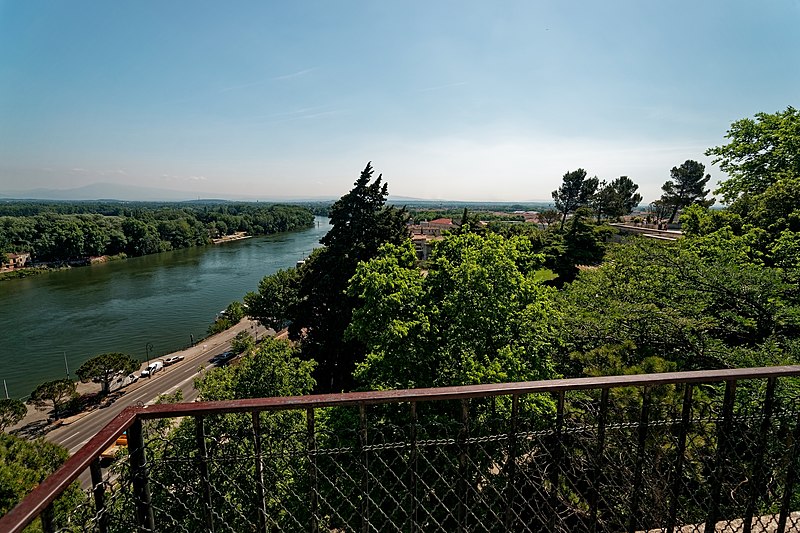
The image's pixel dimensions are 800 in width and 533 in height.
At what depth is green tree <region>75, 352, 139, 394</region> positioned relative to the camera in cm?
1653

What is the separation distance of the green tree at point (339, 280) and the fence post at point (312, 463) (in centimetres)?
1088

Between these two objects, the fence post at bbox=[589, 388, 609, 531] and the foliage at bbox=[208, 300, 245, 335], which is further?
the foliage at bbox=[208, 300, 245, 335]

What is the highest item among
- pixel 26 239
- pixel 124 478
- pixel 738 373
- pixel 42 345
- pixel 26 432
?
pixel 738 373

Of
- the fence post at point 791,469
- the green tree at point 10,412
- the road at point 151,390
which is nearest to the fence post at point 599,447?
the fence post at point 791,469

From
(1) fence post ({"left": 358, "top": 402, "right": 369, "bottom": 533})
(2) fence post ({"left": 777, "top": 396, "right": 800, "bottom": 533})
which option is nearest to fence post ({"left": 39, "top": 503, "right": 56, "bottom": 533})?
(1) fence post ({"left": 358, "top": 402, "right": 369, "bottom": 533})

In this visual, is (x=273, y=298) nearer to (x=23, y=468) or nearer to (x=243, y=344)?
(x=243, y=344)

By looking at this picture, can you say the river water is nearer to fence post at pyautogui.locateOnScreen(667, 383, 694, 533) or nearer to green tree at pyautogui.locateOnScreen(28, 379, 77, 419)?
green tree at pyautogui.locateOnScreen(28, 379, 77, 419)

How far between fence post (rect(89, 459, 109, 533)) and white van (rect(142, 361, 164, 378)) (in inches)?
877

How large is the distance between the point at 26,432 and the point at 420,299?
18.7 metres

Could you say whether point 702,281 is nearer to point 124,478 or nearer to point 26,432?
point 124,478

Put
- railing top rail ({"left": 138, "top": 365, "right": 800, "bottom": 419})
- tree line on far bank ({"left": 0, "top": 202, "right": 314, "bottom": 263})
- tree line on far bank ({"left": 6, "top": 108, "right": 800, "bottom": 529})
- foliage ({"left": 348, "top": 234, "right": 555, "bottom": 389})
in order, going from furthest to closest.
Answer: tree line on far bank ({"left": 0, "top": 202, "right": 314, "bottom": 263}) → foliage ({"left": 348, "top": 234, "right": 555, "bottom": 389}) → tree line on far bank ({"left": 6, "top": 108, "right": 800, "bottom": 529}) → railing top rail ({"left": 138, "top": 365, "right": 800, "bottom": 419})

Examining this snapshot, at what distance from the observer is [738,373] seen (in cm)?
158

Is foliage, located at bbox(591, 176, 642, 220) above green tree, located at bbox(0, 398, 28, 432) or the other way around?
above

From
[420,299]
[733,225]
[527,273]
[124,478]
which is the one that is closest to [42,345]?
[420,299]
